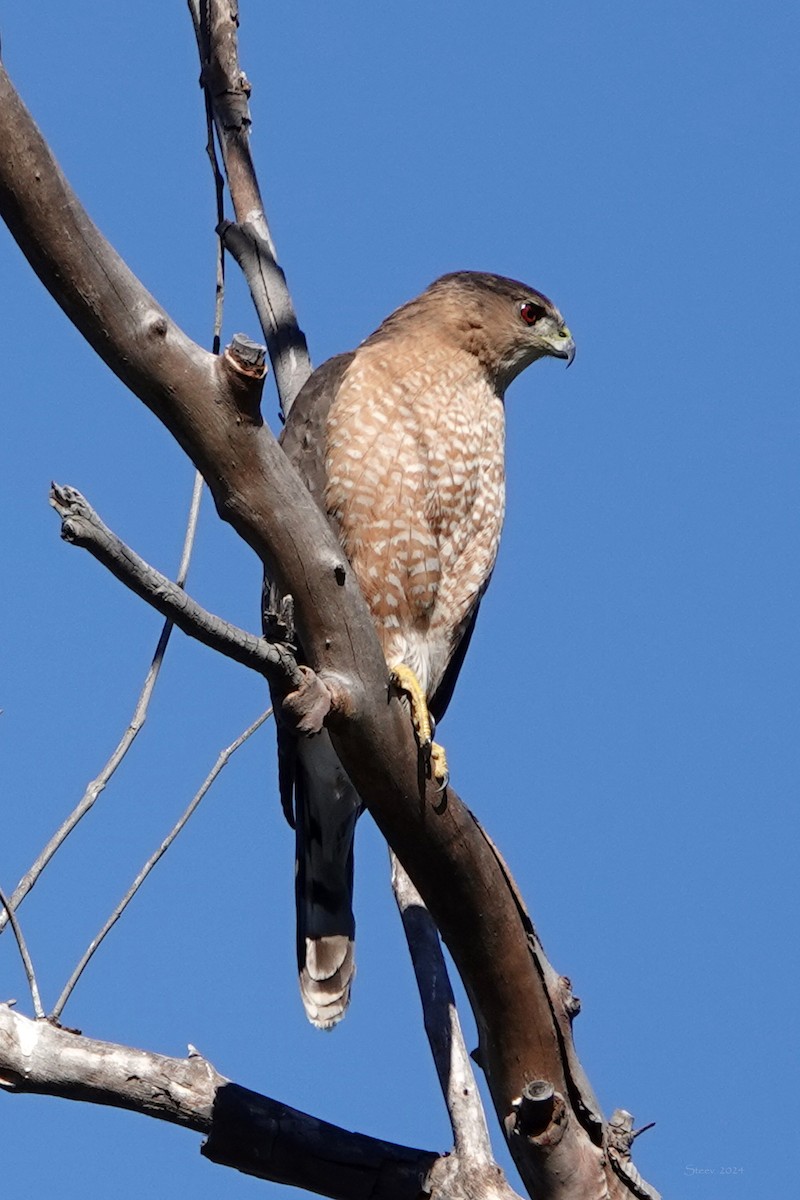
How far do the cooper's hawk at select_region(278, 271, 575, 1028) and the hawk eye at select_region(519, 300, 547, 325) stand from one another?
0.34 meters

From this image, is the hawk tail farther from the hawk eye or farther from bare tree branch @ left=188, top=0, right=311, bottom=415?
the hawk eye

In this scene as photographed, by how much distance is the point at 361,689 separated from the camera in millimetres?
2840

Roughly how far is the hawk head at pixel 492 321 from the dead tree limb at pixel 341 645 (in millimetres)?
1908

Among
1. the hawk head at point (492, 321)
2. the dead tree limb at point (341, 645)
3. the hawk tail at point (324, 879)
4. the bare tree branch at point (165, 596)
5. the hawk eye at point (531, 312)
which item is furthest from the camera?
the hawk eye at point (531, 312)

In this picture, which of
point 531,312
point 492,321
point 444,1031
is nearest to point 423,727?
point 444,1031

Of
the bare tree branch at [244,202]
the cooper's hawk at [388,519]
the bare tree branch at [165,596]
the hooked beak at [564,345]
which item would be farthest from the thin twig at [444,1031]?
the hooked beak at [564,345]

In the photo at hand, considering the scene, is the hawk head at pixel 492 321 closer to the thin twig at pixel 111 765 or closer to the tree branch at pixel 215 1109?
the thin twig at pixel 111 765

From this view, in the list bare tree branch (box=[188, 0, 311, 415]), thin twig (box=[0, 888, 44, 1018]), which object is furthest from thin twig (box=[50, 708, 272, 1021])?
bare tree branch (box=[188, 0, 311, 415])

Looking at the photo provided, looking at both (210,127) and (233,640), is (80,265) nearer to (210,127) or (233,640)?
(233,640)

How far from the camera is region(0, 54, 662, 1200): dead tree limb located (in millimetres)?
2428

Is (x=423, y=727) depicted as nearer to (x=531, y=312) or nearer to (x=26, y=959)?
(x=26, y=959)

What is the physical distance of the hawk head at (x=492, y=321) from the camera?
4598 millimetres

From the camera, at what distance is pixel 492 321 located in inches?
184

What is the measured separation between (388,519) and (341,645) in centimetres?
125
